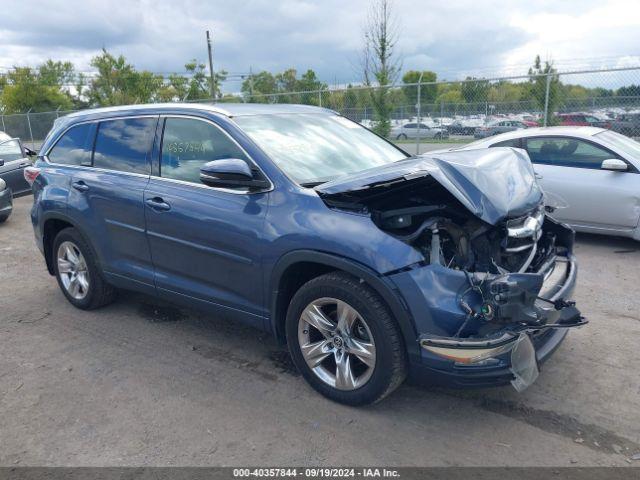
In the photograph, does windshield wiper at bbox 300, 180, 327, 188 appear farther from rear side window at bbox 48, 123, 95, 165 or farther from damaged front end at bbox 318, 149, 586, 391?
rear side window at bbox 48, 123, 95, 165

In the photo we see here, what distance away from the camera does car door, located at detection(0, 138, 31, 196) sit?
33.4ft

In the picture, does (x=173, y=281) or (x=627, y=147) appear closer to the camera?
(x=173, y=281)

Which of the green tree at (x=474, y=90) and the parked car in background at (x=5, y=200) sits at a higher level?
the green tree at (x=474, y=90)

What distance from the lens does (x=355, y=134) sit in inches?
184

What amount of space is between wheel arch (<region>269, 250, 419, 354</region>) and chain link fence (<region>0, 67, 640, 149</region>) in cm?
909

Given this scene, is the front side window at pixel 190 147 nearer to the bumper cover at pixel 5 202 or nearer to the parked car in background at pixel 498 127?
the bumper cover at pixel 5 202

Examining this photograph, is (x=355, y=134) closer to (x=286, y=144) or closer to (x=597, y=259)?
(x=286, y=144)

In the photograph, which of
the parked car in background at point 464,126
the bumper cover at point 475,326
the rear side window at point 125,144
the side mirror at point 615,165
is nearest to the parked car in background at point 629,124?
the parked car in background at point 464,126

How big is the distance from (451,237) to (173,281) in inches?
85.3

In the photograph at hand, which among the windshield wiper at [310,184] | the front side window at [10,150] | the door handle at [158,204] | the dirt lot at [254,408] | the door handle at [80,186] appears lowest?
the dirt lot at [254,408]

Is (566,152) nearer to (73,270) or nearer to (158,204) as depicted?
(158,204)

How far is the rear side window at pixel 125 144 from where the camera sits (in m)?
4.41

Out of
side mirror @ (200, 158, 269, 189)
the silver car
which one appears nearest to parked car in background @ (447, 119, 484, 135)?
the silver car

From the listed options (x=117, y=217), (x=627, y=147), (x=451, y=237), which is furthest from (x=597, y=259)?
(x=117, y=217)
